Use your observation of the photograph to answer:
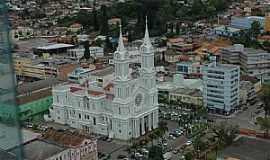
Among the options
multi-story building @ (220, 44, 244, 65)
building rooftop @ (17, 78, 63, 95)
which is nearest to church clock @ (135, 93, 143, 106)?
building rooftop @ (17, 78, 63, 95)

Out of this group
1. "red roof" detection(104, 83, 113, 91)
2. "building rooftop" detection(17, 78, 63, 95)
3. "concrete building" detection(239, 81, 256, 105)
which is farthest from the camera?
"building rooftop" detection(17, 78, 63, 95)

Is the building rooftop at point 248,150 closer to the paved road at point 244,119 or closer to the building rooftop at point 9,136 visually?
the paved road at point 244,119

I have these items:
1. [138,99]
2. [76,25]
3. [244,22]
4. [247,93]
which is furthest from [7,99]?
[76,25]

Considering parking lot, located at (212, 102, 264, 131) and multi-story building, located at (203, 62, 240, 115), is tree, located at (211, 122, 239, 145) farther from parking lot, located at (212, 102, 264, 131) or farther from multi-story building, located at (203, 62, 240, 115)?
multi-story building, located at (203, 62, 240, 115)

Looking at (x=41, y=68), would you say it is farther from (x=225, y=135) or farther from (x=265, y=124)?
(x=265, y=124)

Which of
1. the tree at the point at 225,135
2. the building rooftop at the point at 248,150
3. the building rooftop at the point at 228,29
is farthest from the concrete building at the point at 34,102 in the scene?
the building rooftop at the point at 228,29

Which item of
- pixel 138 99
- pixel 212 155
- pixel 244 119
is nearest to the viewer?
pixel 212 155

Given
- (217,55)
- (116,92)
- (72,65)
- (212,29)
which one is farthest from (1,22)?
(212,29)

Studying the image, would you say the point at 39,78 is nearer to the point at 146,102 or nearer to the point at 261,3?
the point at 146,102
